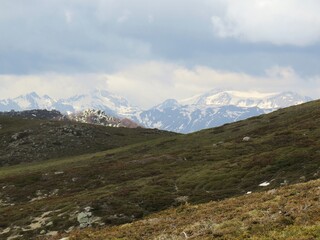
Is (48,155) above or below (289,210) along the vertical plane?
above

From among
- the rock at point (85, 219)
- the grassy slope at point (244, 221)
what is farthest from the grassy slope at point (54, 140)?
the grassy slope at point (244, 221)

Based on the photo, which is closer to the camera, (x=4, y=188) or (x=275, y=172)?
(x=275, y=172)

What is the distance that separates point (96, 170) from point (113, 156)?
72.2ft

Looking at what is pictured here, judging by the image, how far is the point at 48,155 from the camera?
104 m

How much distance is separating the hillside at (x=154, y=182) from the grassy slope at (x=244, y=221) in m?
9.14

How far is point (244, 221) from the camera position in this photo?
2217 centimetres

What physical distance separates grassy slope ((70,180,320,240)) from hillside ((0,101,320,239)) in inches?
360

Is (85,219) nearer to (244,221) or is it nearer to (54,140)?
(244,221)

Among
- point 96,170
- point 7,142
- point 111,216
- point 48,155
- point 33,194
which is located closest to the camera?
point 111,216

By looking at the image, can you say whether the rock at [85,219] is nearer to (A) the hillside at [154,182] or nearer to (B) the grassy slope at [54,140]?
(A) the hillside at [154,182]

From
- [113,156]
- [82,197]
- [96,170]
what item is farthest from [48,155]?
[82,197]

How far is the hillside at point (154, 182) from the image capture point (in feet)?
126

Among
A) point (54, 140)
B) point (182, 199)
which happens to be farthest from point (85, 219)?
point (54, 140)

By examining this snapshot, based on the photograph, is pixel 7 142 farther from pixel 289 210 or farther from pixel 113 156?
pixel 289 210
